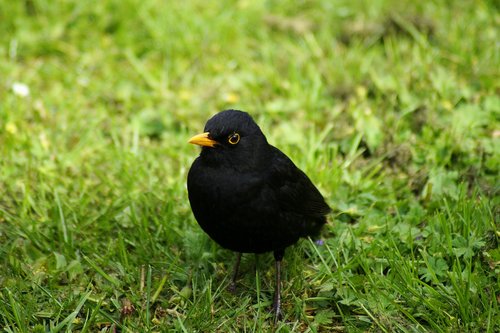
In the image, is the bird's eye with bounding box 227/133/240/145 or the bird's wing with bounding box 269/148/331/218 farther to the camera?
the bird's wing with bounding box 269/148/331/218

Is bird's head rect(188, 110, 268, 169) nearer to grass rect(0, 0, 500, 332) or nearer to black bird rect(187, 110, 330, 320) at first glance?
black bird rect(187, 110, 330, 320)

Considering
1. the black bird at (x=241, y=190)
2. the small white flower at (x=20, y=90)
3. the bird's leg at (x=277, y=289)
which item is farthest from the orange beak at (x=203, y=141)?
the small white flower at (x=20, y=90)

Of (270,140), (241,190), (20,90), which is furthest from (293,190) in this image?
(20,90)

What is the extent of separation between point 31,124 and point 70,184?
3.66 ft

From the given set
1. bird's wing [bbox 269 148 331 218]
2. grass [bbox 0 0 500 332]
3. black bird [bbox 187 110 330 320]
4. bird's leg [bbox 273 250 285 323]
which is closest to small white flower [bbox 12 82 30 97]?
grass [bbox 0 0 500 332]

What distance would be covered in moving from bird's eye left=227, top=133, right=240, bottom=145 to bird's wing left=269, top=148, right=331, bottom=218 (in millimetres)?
281

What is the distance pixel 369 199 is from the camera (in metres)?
4.60

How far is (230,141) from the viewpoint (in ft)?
12.1

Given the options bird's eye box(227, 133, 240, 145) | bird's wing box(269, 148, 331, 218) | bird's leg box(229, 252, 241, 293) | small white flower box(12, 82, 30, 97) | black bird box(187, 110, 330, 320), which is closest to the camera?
black bird box(187, 110, 330, 320)

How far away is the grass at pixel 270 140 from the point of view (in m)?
3.69

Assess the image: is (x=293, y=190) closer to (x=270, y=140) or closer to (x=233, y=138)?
(x=233, y=138)

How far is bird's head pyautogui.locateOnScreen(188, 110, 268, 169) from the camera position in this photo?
3.64m

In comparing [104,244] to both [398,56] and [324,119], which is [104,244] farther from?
[398,56]

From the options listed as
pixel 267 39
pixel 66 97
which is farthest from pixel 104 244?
pixel 267 39
